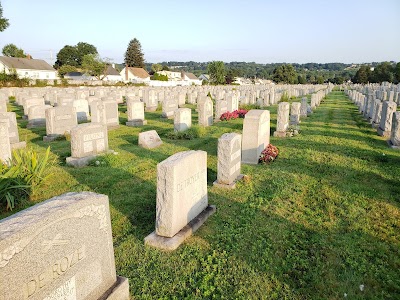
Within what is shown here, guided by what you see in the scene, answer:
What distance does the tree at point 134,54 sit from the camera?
88.5m

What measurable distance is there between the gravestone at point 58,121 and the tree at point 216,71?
68.8m

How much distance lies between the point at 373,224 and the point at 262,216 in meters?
1.97

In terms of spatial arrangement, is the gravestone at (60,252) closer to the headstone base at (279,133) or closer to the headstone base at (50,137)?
the headstone base at (50,137)

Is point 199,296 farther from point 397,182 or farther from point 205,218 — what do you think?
point 397,182

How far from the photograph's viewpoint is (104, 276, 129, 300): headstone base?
338cm

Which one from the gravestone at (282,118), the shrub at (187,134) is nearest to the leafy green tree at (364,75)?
the gravestone at (282,118)

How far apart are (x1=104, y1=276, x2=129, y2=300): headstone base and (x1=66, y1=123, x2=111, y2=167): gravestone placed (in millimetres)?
5797

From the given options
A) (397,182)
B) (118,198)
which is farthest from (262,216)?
(397,182)

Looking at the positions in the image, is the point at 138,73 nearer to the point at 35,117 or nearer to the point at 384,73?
the point at 384,73

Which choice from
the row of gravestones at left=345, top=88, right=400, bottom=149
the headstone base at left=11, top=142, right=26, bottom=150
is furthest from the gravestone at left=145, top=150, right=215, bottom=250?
the row of gravestones at left=345, top=88, right=400, bottom=149

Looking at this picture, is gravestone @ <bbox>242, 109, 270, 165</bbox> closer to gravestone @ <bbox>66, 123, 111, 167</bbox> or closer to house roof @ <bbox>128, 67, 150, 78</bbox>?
gravestone @ <bbox>66, 123, 111, 167</bbox>

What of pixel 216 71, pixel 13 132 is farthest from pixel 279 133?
pixel 216 71

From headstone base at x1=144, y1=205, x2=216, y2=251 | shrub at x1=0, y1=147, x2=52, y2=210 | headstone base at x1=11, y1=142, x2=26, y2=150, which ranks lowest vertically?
headstone base at x1=144, y1=205, x2=216, y2=251

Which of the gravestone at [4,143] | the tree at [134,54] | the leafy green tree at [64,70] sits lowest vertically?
the gravestone at [4,143]
